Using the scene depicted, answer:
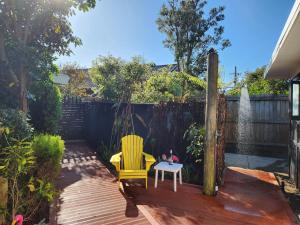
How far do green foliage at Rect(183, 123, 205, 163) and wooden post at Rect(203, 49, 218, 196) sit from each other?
72cm

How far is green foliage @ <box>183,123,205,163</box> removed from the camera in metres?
5.29

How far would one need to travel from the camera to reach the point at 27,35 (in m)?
5.97

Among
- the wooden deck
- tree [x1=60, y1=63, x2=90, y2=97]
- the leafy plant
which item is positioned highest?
tree [x1=60, y1=63, x2=90, y2=97]

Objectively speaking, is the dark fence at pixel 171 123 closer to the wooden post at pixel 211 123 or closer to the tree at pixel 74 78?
the wooden post at pixel 211 123

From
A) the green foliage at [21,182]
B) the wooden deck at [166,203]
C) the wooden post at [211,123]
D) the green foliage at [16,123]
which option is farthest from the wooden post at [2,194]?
the wooden post at [211,123]

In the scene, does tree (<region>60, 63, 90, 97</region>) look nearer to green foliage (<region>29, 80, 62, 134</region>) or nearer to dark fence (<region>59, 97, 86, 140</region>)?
dark fence (<region>59, 97, 86, 140</region>)

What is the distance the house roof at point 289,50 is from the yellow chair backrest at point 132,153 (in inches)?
123

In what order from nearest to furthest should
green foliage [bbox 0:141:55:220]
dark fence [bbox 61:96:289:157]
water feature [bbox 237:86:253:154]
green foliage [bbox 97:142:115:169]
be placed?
green foliage [bbox 0:141:55:220] < dark fence [bbox 61:96:289:157] < green foliage [bbox 97:142:115:169] < water feature [bbox 237:86:253:154]

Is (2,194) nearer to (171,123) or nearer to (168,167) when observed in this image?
(168,167)

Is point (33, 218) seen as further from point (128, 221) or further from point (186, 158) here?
point (186, 158)

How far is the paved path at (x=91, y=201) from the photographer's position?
135 inches

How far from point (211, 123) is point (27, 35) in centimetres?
477

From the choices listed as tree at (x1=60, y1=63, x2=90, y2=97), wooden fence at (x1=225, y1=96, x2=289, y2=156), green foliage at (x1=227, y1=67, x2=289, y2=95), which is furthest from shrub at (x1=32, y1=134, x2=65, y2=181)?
tree at (x1=60, y1=63, x2=90, y2=97)

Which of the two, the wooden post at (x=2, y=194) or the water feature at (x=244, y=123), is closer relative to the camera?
the wooden post at (x=2, y=194)
